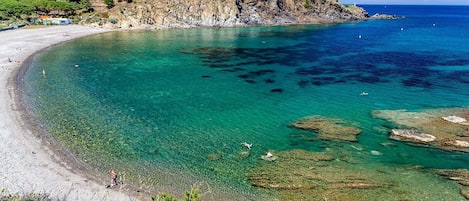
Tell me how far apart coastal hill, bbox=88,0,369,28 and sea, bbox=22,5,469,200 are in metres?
46.1

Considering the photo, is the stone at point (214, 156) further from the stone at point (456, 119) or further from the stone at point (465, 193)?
the stone at point (456, 119)

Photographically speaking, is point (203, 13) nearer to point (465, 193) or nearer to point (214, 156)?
point (214, 156)

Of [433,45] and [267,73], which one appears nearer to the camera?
[267,73]

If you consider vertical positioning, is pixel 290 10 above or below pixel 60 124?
above

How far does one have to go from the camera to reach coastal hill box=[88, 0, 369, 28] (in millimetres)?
142625

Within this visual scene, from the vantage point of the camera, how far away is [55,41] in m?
101

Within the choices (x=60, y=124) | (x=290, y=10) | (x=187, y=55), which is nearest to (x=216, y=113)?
(x=60, y=124)

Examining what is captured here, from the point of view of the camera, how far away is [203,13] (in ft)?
501

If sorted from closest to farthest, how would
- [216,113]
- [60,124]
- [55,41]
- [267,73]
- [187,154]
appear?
[187,154] → [60,124] → [216,113] → [267,73] → [55,41]

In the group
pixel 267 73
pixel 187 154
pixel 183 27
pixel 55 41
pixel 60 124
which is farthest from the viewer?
pixel 183 27

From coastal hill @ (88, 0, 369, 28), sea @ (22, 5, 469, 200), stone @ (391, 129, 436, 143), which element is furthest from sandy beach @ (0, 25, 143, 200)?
coastal hill @ (88, 0, 369, 28)

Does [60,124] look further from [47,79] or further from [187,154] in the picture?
[47,79]

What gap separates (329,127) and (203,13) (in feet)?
398

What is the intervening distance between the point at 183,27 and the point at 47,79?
3530 inches
